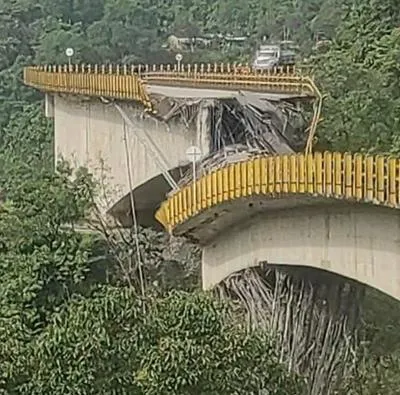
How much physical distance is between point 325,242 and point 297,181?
1200 mm

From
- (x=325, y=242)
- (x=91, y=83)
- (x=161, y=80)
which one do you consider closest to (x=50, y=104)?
(x=91, y=83)

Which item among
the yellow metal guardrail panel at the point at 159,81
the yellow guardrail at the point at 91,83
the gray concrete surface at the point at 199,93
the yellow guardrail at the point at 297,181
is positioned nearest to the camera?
the yellow guardrail at the point at 297,181

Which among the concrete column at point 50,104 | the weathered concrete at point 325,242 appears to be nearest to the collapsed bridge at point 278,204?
the weathered concrete at point 325,242

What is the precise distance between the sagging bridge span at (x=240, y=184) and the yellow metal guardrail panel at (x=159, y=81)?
4 centimetres

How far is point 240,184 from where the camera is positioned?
17078 mm

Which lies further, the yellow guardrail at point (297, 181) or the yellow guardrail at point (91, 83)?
the yellow guardrail at point (91, 83)

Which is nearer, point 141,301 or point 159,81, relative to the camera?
point 141,301

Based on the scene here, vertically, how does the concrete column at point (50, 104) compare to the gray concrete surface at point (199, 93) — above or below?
below

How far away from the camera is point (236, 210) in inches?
719

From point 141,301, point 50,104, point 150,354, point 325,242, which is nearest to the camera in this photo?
point 150,354

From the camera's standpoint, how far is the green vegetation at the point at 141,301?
40.7 ft

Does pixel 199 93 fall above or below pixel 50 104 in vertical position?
above

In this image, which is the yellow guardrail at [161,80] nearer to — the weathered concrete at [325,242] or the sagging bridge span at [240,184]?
the sagging bridge span at [240,184]

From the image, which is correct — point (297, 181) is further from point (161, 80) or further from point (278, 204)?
point (161, 80)
